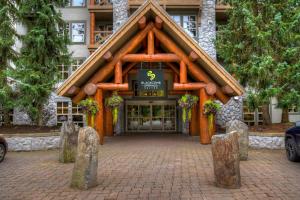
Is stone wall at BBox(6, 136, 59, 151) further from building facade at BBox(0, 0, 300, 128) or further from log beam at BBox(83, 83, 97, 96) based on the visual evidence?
building facade at BBox(0, 0, 300, 128)

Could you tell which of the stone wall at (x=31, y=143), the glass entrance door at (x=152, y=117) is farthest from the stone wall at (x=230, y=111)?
the stone wall at (x=31, y=143)

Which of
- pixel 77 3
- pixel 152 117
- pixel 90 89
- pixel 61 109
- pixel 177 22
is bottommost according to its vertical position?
pixel 152 117

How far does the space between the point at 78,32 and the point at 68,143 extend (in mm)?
16728

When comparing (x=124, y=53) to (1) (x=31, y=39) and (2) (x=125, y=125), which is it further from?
(2) (x=125, y=125)

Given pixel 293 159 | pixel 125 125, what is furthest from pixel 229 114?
pixel 293 159

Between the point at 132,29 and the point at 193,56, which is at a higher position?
the point at 132,29

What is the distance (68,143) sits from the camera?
10.2m

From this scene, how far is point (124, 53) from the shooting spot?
48.3 ft

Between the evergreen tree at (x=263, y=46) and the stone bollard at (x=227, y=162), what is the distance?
855 centimetres

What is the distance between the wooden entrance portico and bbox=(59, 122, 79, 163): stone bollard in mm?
4169

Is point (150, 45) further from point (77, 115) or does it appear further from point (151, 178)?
point (77, 115)

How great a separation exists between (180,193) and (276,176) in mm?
2985

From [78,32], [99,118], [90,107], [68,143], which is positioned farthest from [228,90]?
[78,32]

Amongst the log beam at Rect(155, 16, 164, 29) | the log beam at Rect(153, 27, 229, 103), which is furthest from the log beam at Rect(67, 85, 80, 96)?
the log beam at Rect(155, 16, 164, 29)
